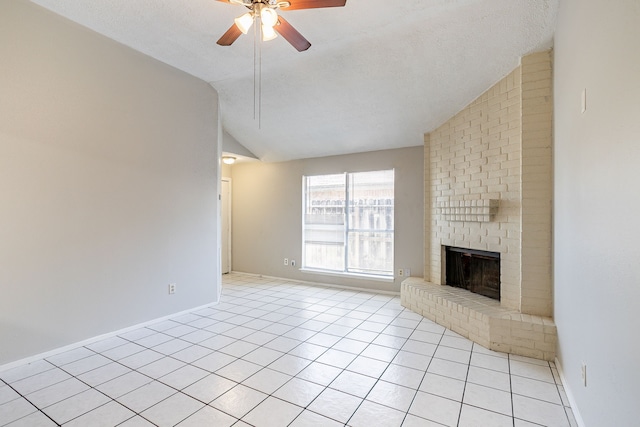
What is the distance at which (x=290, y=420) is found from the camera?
1962 mm

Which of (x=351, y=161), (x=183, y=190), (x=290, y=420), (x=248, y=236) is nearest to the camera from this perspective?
(x=290, y=420)

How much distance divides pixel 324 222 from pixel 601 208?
4582 mm

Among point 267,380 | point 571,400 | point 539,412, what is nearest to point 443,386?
point 539,412

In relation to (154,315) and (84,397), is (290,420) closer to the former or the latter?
(84,397)

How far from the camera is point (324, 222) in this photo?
592cm

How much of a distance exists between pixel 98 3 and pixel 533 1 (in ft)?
12.2

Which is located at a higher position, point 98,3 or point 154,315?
point 98,3

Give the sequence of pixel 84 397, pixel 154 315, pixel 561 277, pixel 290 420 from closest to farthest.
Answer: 1. pixel 290 420
2. pixel 84 397
3. pixel 561 277
4. pixel 154 315

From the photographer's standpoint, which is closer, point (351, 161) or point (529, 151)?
point (529, 151)

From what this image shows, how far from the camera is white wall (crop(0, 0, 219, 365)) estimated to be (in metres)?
2.64

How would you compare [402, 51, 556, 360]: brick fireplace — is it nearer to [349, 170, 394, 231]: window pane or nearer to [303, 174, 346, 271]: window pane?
[349, 170, 394, 231]: window pane

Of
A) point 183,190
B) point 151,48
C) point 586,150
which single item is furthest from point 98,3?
point 586,150

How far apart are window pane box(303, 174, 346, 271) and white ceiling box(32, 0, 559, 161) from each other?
118 centimetres

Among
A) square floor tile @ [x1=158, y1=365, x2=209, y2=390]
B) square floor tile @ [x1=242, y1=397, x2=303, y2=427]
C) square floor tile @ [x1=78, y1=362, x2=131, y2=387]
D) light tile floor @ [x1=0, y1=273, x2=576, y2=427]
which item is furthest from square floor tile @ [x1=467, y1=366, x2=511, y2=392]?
square floor tile @ [x1=78, y1=362, x2=131, y2=387]
